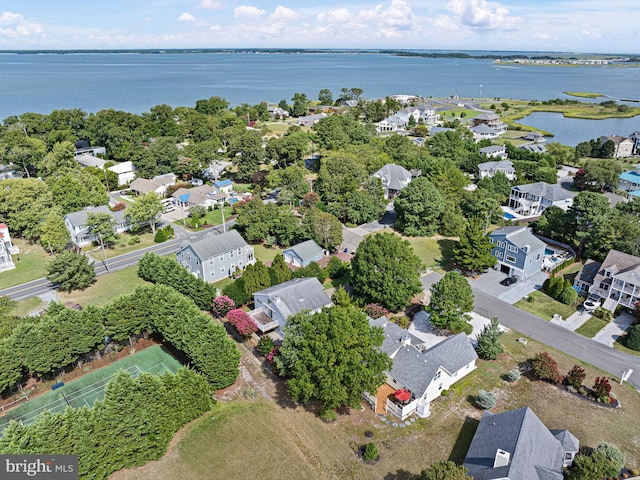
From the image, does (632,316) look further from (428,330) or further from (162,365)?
(162,365)

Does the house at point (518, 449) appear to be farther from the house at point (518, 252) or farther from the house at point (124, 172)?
the house at point (124, 172)

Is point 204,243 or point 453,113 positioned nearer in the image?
point 204,243

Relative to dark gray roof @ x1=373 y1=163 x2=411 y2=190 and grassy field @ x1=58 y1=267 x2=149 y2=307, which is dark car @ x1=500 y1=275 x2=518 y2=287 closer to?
dark gray roof @ x1=373 y1=163 x2=411 y2=190

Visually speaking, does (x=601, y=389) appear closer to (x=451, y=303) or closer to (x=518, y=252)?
(x=451, y=303)

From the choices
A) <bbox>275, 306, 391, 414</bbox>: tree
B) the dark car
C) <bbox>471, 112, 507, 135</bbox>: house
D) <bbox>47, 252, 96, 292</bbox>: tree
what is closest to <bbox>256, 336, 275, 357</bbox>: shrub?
<bbox>275, 306, 391, 414</bbox>: tree

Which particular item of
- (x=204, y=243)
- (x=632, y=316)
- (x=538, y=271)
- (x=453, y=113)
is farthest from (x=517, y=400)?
(x=453, y=113)

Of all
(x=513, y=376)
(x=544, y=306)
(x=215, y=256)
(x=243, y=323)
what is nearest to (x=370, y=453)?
(x=513, y=376)
